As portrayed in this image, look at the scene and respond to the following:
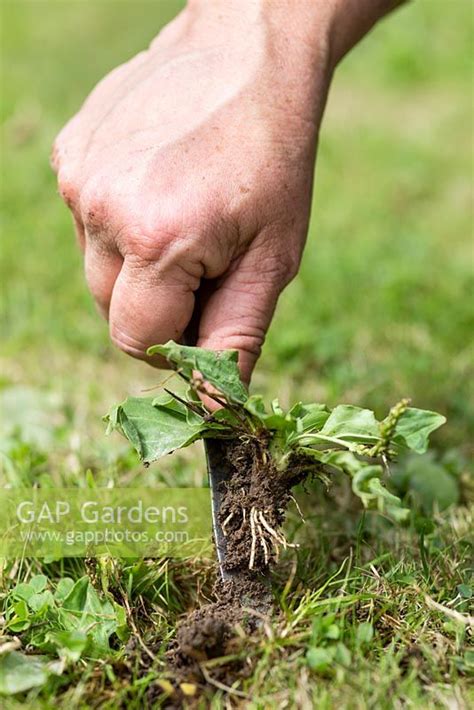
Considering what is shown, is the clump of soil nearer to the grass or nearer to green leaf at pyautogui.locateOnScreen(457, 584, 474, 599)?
the grass

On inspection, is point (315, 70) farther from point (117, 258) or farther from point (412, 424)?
Answer: point (412, 424)

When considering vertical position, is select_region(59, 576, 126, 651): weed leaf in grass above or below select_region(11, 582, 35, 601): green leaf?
below

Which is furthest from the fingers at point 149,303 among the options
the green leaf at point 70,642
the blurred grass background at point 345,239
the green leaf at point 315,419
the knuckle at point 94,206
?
the blurred grass background at point 345,239

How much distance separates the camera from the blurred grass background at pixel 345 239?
11.5 ft

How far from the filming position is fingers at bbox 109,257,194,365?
2014 millimetres

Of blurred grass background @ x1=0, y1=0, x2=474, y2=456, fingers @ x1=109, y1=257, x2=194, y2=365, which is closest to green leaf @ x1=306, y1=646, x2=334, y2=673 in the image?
fingers @ x1=109, y1=257, x2=194, y2=365

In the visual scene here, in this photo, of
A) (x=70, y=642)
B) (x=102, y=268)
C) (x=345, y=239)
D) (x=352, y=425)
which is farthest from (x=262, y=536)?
(x=345, y=239)

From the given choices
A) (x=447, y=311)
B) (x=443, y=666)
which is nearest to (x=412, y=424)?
(x=443, y=666)

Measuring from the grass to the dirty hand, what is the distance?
57cm

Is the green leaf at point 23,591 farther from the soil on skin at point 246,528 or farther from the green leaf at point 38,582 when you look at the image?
the soil on skin at point 246,528

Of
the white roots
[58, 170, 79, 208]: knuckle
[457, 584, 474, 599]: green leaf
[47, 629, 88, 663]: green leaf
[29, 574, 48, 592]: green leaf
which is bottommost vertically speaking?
[457, 584, 474, 599]: green leaf

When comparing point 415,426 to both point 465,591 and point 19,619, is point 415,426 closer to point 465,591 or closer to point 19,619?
point 465,591

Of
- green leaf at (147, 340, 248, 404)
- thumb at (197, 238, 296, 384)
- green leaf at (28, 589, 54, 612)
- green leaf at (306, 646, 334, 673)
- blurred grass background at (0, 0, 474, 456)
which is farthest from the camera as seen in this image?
blurred grass background at (0, 0, 474, 456)

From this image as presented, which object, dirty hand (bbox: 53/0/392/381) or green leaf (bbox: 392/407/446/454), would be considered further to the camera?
dirty hand (bbox: 53/0/392/381)
